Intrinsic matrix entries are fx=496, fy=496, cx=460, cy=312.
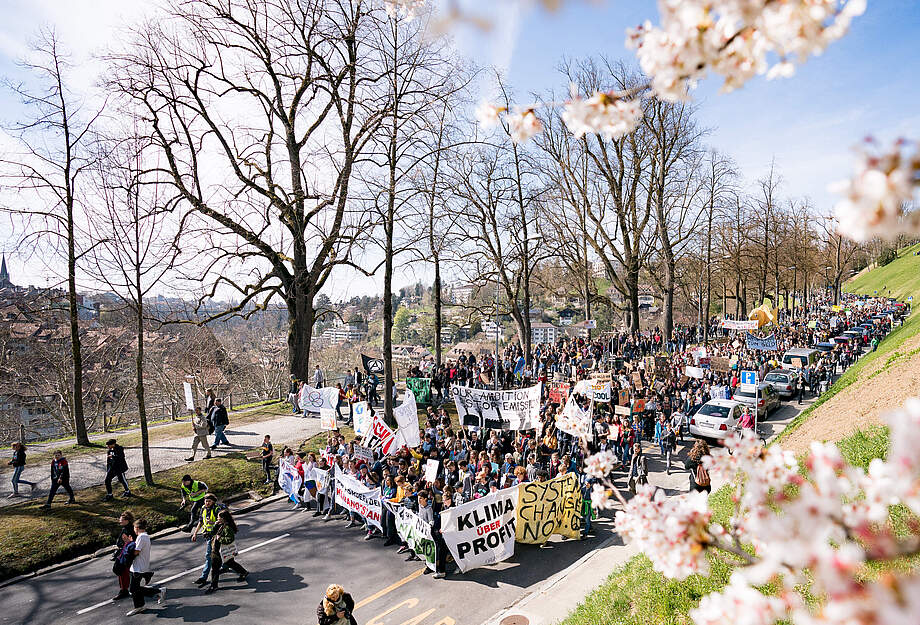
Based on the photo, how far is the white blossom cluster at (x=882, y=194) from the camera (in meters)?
1.60

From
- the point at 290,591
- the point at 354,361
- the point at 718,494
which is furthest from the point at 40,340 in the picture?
the point at 354,361

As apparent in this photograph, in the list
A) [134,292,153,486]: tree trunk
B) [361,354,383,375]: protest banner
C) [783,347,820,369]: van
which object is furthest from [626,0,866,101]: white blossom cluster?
[783,347,820,369]: van

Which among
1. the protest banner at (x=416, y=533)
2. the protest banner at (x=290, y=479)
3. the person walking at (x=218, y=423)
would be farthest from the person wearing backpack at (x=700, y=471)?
the person walking at (x=218, y=423)

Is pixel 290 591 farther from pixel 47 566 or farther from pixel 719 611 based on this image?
pixel 719 611

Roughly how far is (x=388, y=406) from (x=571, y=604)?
1288 cm

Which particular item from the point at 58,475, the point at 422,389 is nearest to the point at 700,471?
the point at 422,389

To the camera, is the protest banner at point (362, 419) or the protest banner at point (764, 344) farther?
the protest banner at point (764, 344)

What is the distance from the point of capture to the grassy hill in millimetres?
64750

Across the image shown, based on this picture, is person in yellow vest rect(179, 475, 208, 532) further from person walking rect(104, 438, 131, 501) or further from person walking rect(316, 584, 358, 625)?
person walking rect(316, 584, 358, 625)

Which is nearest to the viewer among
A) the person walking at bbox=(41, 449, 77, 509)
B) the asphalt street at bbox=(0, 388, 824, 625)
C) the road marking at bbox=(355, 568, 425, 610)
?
the asphalt street at bbox=(0, 388, 824, 625)

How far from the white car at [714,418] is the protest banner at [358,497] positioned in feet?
39.4

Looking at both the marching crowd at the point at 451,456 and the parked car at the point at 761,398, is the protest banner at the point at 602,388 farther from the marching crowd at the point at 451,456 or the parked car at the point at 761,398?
the parked car at the point at 761,398

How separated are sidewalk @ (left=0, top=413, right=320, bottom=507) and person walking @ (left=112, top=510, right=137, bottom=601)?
4.94 metres

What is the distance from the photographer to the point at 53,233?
15.4m
